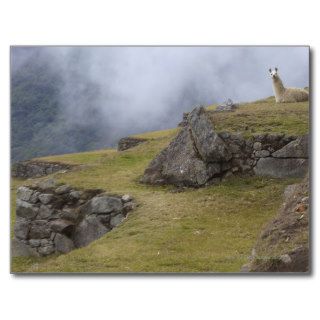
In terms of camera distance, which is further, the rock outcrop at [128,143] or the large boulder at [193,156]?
the rock outcrop at [128,143]

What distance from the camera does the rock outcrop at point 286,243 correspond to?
42.3ft

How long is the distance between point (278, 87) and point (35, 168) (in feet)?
19.4

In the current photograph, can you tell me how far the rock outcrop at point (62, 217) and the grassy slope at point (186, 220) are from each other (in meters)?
0.37

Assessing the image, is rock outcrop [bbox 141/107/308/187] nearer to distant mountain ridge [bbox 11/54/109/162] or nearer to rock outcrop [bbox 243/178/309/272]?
distant mountain ridge [bbox 11/54/109/162]

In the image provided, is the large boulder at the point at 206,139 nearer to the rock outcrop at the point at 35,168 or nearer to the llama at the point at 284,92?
the llama at the point at 284,92

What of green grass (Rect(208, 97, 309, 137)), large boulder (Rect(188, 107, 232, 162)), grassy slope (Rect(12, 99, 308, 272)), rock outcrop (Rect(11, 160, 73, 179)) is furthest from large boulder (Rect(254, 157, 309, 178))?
rock outcrop (Rect(11, 160, 73, 179))

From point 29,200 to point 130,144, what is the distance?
3619mm

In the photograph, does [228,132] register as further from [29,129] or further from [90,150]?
[29,129]

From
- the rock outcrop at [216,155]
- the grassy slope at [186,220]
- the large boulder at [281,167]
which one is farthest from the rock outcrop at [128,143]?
the large boulder at [281,167]
